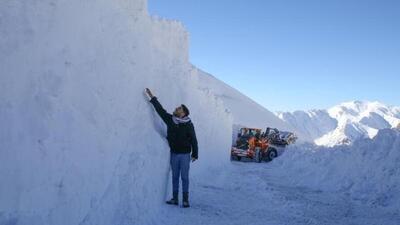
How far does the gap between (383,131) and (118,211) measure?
1184 centimetres

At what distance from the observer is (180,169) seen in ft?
30.7

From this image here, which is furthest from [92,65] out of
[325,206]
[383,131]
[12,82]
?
[383,131]

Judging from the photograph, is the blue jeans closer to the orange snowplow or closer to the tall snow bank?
the tall snow bank

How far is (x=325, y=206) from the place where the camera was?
11.5 m

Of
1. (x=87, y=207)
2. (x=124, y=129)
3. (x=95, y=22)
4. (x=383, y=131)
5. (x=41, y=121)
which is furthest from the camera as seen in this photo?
(x=383, y=131)

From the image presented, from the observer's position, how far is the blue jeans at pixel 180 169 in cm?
927

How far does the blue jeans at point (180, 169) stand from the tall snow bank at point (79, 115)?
0.65 feet

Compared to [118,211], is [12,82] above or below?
above

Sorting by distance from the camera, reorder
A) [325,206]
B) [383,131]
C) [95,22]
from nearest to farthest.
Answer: [95,22] → [325,206] → [383,131]

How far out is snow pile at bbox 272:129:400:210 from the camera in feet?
42.4

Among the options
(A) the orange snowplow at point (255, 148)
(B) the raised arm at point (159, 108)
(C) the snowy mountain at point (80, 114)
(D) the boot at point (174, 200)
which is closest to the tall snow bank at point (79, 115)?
(C) the snowy mountain at point (80, 114)

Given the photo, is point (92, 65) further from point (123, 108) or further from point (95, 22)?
point (123, 108)

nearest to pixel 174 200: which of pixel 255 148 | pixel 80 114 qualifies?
pixel 80 114

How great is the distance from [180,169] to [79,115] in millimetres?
3720
